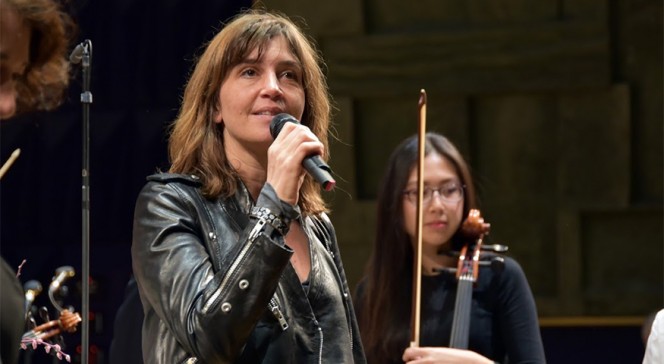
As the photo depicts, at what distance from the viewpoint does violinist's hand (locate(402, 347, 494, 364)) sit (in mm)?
2805

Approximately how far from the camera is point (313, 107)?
2.17 meters

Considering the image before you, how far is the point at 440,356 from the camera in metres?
2.82

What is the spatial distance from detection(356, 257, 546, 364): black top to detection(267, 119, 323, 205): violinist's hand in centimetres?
123

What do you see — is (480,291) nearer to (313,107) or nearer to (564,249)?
(313,107)

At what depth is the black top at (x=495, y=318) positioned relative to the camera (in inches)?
116

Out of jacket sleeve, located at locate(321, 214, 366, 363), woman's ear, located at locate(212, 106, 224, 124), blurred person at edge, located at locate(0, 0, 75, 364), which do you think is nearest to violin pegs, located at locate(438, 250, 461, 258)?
jacket sleeve, located at locate(321, 214, 366, 363)

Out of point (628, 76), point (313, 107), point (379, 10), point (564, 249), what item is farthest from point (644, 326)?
point (313, 107)

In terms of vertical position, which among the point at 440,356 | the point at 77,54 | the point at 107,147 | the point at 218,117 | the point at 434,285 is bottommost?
the point at 440,356

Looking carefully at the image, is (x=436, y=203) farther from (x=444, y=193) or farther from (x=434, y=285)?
(x=434, y=285)

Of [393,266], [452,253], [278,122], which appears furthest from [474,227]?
[278,122]

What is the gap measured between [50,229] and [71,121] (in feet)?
1.18

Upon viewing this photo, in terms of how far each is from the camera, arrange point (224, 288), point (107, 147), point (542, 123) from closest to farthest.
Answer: point (224, 288), point (107, 147), point (542, 123)

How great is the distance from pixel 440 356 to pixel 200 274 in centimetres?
118

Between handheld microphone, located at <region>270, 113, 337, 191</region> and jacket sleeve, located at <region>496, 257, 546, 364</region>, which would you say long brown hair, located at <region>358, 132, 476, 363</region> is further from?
handheld microphone, located at <region>270, 113, 337, 191</region>
